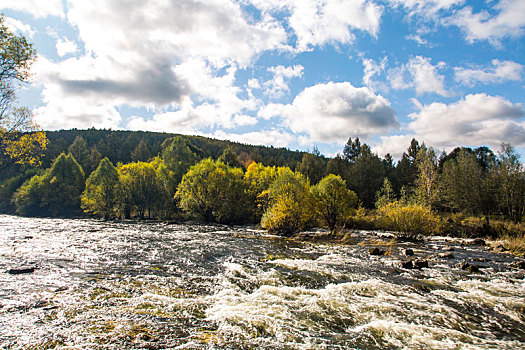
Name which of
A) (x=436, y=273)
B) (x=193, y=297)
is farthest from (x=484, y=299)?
(x=193, y=297)

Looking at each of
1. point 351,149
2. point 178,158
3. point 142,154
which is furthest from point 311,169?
point 142,154

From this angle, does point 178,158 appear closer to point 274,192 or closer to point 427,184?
point 274,192

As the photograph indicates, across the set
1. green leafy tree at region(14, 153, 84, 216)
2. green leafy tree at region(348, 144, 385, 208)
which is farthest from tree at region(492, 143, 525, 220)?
green leafy tree at region(14, 153, 84, 216)

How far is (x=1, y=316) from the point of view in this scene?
9062 mm

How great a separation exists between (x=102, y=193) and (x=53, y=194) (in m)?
24.1

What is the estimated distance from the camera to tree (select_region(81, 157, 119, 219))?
6994cm

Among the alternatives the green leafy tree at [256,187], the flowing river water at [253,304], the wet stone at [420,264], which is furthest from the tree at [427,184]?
the wet stone at [420,264]

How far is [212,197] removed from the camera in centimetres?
6031

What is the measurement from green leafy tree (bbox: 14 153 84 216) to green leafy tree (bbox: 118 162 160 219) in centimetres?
2212

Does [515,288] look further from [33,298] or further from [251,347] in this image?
[33,298]

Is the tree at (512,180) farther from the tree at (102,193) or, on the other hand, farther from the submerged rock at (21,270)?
the tree at (102,193)

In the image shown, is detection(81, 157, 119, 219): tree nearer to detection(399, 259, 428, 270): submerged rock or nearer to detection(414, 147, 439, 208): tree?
detection(399, 259, 428, 270): submerged rock

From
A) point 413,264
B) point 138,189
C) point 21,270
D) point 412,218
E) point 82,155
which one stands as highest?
point 82,155

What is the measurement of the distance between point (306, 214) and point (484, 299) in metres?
25.0
